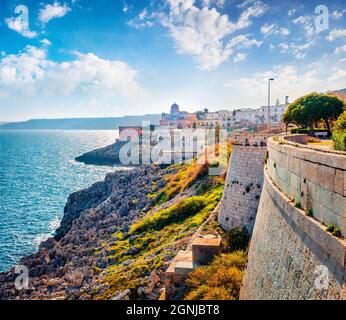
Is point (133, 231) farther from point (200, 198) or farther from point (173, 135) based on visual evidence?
point (173, 135)

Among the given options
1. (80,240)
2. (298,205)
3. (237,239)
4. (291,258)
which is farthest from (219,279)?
(80,240)

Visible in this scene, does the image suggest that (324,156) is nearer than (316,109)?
Yes

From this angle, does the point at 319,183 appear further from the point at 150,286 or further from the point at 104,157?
the point at 104,157

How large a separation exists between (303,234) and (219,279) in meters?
6.87

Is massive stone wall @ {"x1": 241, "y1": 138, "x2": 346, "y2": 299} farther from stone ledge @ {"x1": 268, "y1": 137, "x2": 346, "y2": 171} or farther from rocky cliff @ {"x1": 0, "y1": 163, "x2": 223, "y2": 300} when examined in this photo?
rocky cliff @ {"x1": 0, "y1": 163, "x2": 223, "y2": 300}

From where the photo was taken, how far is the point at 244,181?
16.9 metres

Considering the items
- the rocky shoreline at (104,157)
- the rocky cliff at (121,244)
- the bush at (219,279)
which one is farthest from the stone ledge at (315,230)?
the rocky shoreline at (104,157)

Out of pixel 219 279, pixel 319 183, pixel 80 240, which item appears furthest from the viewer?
pixel 80 240

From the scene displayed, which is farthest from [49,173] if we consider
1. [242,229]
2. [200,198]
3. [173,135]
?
[242,229]

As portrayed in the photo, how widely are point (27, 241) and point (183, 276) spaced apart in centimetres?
2547

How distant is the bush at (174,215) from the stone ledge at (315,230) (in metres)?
17.5

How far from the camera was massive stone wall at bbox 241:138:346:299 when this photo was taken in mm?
5277

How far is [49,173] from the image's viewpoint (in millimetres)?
77188
